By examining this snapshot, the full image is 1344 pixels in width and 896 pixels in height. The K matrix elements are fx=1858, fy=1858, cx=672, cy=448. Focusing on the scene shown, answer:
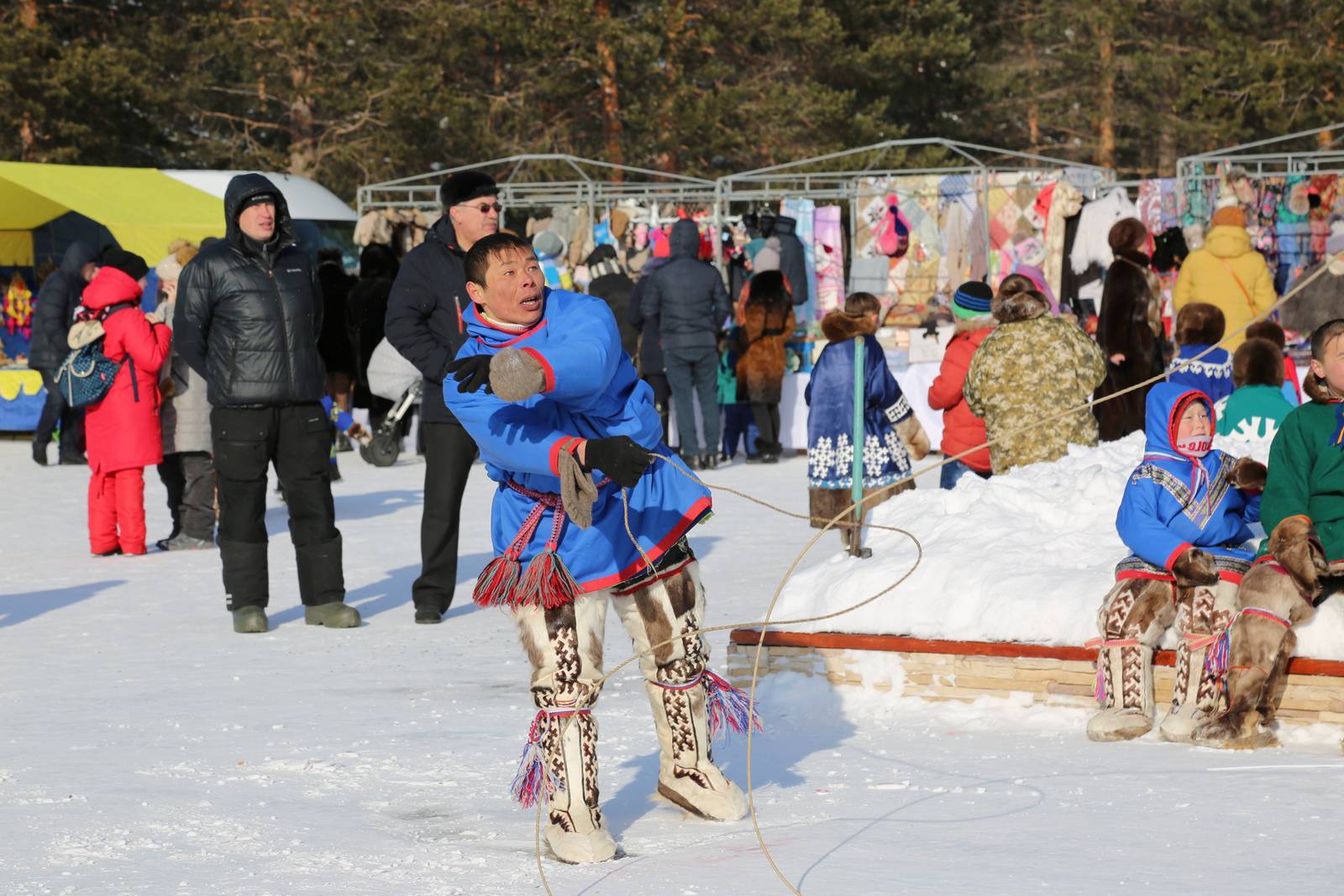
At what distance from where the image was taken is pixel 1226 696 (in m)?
5.41

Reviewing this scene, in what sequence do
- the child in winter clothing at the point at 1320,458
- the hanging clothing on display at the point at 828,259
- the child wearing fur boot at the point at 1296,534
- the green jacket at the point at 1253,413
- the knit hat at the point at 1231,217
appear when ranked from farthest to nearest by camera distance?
1. the hanging clothing on display at the point at 828,259
2. the knit hat at the point at 1231,217
3. the green jacket at the point at 1253,413
4. the child in winter clothing at the point at 1320,458
5. the child wearing fur boot at the point at 1296,534

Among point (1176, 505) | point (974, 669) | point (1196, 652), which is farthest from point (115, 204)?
point (1196, 652)

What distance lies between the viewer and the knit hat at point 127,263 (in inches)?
419

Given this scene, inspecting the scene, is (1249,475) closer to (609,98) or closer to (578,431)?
(578,431)

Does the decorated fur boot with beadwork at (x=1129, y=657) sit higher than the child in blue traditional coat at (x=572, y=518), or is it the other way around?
the child in blue traditional coat at (x=572, y=518)

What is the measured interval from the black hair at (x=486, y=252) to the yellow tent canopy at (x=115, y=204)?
15472 mm

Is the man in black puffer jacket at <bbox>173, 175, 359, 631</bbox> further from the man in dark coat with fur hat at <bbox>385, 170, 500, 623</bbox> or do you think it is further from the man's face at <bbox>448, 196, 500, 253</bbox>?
the man's face at <bbox>448, 196, 500, 253</bbox>

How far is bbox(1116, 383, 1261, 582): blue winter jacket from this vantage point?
5633 millimetres

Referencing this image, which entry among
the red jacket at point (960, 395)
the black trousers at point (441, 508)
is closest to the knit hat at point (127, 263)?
the black trousers at point (441, 508)

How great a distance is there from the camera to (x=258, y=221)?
7641 millimetres

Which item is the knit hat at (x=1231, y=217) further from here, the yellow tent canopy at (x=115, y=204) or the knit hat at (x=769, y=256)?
the yellow tent canopy at (x=115, y=204)

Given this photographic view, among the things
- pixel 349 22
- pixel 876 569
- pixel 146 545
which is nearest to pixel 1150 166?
pixel 349 22

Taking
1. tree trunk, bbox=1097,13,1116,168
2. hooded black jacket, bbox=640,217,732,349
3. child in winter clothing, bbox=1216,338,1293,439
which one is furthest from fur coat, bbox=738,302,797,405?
tree trunk, bbox=1097,13,1116,168

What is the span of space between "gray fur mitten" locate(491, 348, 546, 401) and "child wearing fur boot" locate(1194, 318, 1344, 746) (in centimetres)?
242
